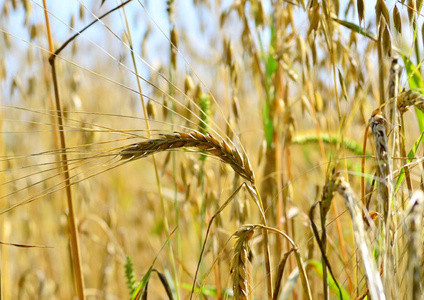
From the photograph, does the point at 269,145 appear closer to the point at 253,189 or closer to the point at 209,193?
the point at 209,193

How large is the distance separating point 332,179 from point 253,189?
130 mm

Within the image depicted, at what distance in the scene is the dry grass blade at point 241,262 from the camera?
67cm

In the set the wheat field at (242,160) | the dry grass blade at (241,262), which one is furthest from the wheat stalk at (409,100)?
the dry grass blade at (241,262)

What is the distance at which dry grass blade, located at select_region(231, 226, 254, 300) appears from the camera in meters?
0.67

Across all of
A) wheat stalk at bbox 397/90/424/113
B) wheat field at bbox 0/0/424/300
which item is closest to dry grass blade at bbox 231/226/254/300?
wheat field at bbox 0/0/424/300

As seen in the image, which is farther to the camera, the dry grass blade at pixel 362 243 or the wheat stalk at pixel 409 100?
the wheat stalk at pixel 409 100

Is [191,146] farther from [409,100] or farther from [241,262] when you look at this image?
[409,100]

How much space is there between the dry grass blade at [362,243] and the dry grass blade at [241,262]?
0.15 m

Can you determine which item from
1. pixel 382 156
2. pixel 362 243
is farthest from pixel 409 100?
pixel 362 243

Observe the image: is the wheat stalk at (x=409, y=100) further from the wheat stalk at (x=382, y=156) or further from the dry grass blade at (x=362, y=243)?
the dry grass blade at (x=362, y=243)

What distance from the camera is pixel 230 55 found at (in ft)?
4.05

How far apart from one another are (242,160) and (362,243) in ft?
0.73

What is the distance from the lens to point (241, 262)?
678mm

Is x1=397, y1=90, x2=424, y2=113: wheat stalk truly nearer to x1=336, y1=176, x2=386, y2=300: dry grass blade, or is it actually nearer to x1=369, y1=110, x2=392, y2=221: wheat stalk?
x1=369, y1=110, x2=392, y2=221: wheat stalk
